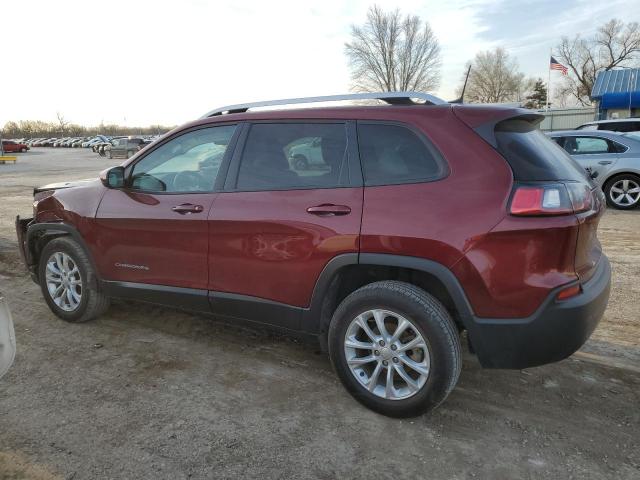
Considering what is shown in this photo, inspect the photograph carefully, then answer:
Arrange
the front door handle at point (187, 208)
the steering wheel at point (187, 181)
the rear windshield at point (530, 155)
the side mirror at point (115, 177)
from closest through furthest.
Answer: the rear windshield at point (530, 155), the front door handle at point (187, 208), the steering wheel at point (187, 181), the side mirror at point (115, 177)

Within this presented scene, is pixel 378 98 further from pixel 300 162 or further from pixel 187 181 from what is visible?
pixel 187 181

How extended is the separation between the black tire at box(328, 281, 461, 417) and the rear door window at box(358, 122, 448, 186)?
0.59m

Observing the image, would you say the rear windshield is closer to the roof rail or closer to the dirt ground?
the roof rail

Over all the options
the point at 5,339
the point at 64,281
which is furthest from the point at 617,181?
the point at 5,339

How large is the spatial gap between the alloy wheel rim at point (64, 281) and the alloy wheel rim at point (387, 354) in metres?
2.52

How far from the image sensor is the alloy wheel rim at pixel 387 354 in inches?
106

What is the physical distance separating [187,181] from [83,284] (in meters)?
1.36

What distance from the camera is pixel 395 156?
9.17 feet

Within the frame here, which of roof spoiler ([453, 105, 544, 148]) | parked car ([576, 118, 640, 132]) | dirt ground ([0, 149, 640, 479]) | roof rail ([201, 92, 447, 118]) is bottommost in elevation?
dirt ground ([0, 149, 640, 479])

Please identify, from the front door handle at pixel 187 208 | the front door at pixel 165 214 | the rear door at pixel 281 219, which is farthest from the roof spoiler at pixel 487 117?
the front door handle at pixel 187 208

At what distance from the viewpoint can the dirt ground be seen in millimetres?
2443

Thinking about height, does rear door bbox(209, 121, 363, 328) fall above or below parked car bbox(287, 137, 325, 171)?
below

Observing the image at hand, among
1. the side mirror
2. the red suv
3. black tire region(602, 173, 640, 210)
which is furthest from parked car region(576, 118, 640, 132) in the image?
the side mirror

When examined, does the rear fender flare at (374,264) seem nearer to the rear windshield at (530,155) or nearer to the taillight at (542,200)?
the taillight at (542,200)
